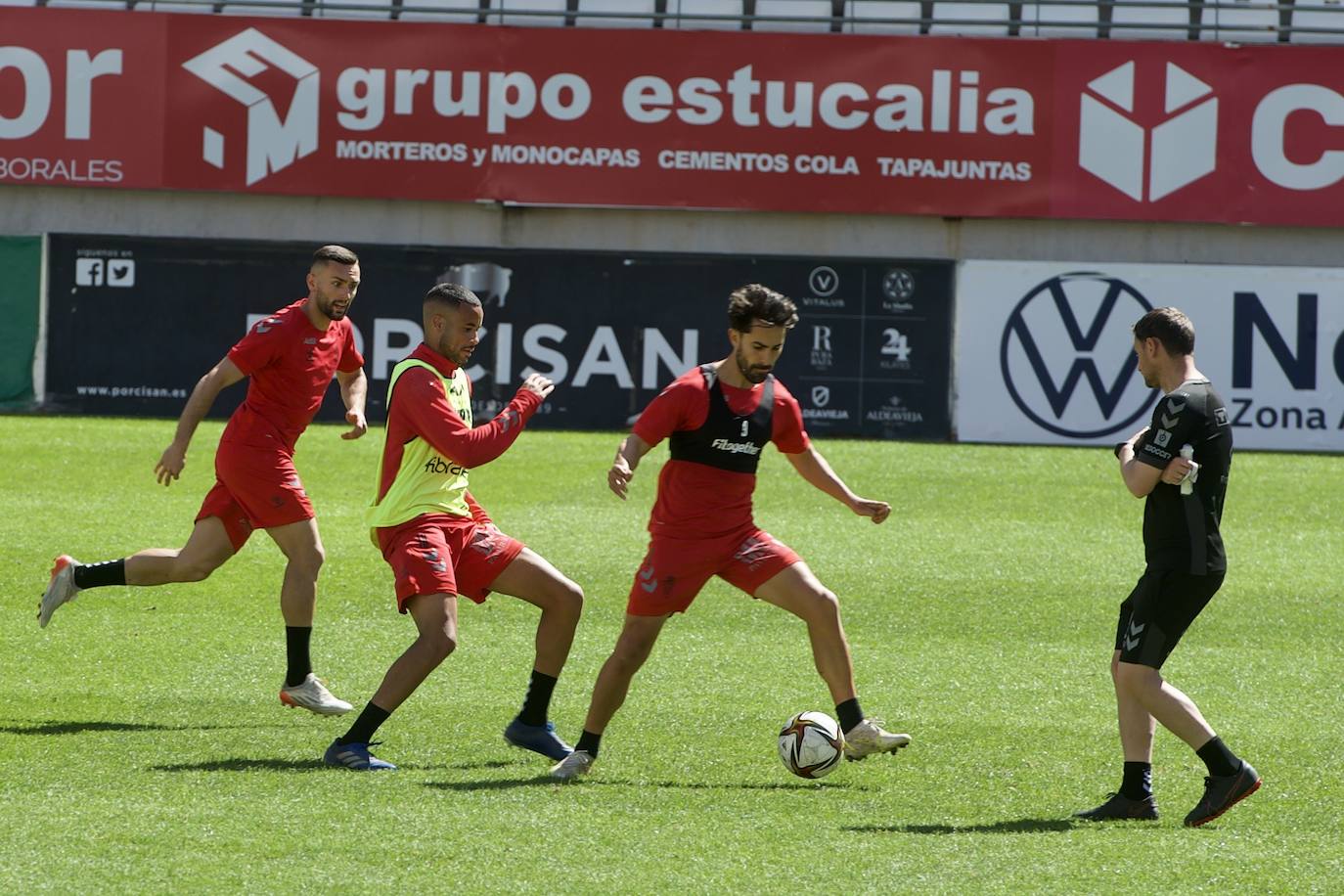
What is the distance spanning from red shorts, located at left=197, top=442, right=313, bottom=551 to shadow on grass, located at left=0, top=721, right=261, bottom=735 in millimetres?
1020

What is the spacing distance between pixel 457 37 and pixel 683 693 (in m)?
16.8

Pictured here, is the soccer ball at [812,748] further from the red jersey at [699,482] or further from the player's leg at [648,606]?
the red jersey at [699,482]

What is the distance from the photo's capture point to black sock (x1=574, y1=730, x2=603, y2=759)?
6570 mm

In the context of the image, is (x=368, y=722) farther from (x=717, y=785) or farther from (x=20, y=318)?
(x=20, y=318)

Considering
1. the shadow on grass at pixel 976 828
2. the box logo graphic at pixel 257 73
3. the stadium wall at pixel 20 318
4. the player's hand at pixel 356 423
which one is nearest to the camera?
the shadow on grass at pixel 976 828

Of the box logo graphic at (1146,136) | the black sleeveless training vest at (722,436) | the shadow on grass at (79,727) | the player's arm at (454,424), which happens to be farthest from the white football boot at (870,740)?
the box logo graphic at (1146,136)

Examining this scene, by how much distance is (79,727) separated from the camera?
7.16m

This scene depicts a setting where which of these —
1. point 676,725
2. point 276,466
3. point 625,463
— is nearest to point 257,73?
point 276,466

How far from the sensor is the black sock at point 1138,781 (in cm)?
604

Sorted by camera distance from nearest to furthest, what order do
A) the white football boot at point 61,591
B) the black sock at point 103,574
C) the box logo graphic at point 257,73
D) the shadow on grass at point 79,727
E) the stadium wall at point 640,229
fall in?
the shadow on grass at point 79,727 < the black sock at point 103,574 < the white football boot at point 61,591 < the box logo graphic at point 257,73 < the stadium wall at point 640,229

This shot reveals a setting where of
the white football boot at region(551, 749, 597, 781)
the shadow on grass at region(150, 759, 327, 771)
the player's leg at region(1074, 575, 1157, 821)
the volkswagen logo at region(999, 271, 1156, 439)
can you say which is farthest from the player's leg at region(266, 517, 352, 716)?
the volkswagen logo at region(999, 271, 1156, 439)

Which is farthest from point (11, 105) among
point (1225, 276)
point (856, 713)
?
point (856, 713)

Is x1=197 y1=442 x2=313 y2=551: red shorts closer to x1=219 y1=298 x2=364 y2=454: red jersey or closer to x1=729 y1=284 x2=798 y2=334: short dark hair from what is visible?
x1=219 y1=298 x2=364 y2=454: red jersey

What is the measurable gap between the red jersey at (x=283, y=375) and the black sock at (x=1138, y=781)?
4016 millimetres
